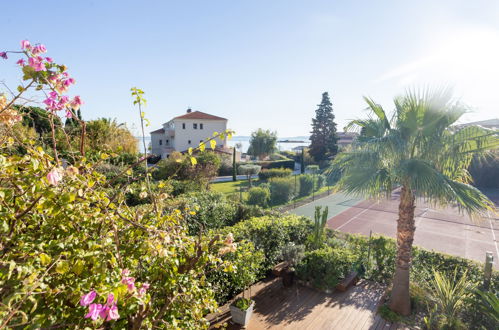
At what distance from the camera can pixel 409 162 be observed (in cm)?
478

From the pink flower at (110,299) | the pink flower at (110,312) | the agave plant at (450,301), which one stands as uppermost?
Answer: the pink flower at (110,299)

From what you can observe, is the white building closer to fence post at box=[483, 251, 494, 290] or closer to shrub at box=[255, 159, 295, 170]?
shrub at box=[255, 159, 295, 170]

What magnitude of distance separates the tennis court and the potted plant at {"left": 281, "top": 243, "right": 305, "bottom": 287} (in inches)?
224

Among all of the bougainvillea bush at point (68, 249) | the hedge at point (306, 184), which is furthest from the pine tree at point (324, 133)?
the bougainvillea bush at point (68, 249)

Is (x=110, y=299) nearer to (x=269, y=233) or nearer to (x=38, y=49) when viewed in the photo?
(x=38, y=49)

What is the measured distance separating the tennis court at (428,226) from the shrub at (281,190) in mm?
1628

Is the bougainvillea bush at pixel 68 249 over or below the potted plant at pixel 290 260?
over

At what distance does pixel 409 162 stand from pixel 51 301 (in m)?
5.52

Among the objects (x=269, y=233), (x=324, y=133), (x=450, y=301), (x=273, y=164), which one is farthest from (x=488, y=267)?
(x=324, y=133)

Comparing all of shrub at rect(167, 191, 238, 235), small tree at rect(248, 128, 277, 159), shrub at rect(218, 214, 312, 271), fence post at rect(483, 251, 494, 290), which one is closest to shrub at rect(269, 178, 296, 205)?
shrub at rect(167, 191, 238, 235)

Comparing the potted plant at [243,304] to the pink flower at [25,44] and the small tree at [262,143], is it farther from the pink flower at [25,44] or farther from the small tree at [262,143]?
the small tree at [262,143]

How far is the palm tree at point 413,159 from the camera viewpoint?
4.50 metres

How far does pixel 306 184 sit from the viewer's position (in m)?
22.0

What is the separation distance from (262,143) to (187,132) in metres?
13.0
